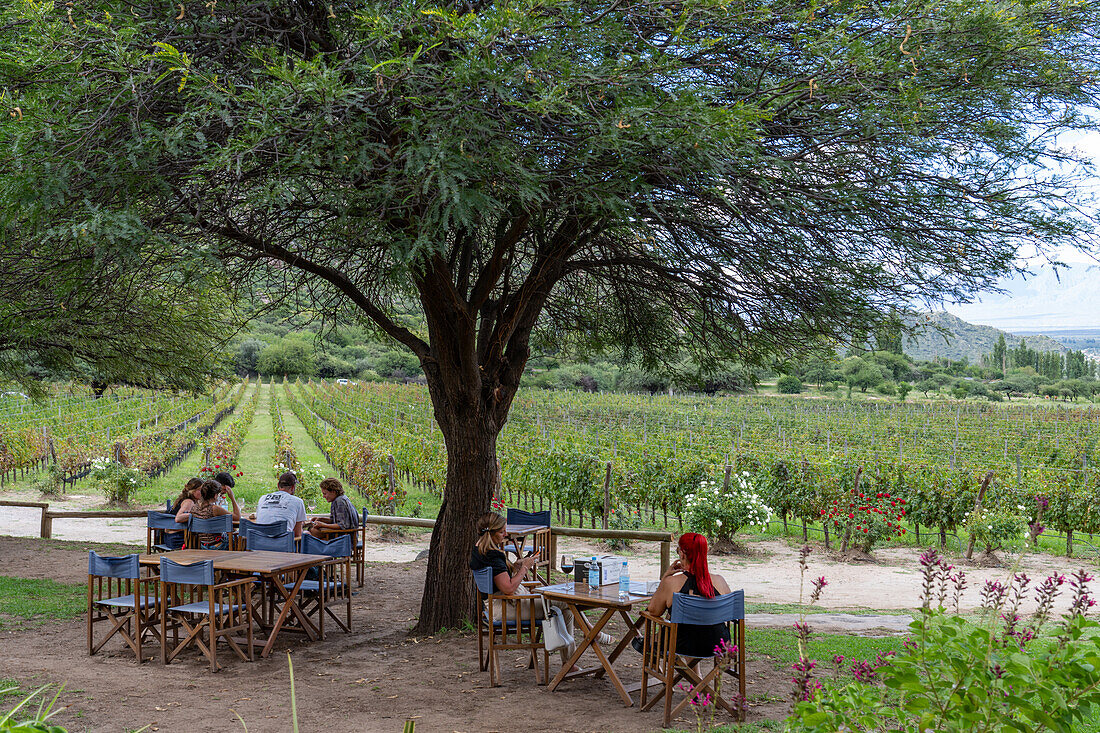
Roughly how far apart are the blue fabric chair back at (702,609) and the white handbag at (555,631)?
103 centimetres

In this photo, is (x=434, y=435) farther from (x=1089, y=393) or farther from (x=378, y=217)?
(x=1089, y=393)

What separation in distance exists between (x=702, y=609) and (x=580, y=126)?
264cm

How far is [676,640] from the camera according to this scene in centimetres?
477

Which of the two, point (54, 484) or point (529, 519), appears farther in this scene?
point (54, 484)

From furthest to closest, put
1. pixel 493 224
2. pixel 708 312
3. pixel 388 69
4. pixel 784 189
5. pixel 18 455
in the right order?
1. pixel 18 455
2. pixel 708 312
3. pixel 493 224
4. pixel 784 189
5. pixel 388 69

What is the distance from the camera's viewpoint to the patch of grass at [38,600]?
7688 mm

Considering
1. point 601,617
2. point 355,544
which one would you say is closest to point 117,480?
point 355,544

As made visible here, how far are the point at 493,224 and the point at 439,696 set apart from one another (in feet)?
10.1

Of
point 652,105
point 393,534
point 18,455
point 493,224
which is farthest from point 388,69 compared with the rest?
point 18,455

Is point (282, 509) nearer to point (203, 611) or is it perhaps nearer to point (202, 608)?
point (202, 608)

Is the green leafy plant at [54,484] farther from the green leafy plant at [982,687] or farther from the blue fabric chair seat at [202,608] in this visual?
the green leafy plant at [982,687]

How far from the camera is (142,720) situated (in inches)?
186

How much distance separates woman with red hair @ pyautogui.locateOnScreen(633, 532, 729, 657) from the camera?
4.78 m

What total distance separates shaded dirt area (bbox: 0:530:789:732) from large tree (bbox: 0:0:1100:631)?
2531 mm
